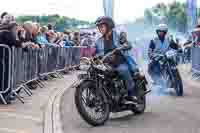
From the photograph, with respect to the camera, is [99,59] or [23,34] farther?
[23,34]

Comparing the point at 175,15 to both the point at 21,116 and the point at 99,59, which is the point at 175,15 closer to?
the point at 21,116

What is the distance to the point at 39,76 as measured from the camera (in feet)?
48.9

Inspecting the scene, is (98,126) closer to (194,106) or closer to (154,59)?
(194,106)

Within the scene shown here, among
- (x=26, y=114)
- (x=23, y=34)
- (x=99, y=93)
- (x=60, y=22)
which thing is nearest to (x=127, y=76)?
(x=99, y=93)

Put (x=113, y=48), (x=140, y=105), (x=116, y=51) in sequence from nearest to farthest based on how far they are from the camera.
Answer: (x=116, y=51)
(x=113, y=48)
(x=140, y=105)

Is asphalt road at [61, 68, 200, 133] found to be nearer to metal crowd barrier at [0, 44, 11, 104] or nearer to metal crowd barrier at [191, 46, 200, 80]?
metal crowd barrier at [0, 44, 11, 104]

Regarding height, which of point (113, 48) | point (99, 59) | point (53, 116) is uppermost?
point (113, 48)

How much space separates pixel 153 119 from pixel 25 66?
436 cm

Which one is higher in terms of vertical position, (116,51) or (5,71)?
(116,51)

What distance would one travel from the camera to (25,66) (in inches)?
504

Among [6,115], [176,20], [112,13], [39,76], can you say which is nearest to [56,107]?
[6,115]

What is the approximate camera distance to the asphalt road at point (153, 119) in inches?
329

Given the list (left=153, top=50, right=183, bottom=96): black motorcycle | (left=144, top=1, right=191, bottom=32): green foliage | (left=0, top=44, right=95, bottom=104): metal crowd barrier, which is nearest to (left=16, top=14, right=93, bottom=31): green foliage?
(left=144, top=1, right=191, bottom=32): green foliage

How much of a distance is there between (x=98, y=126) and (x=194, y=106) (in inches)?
129
